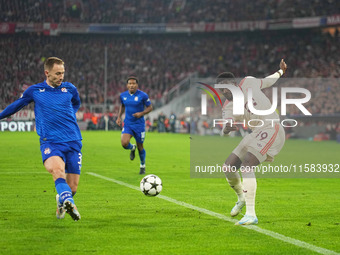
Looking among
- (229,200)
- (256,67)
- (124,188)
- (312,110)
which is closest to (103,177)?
(124,188)

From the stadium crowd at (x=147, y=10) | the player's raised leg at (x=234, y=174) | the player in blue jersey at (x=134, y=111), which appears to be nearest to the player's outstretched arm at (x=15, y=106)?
the player's raised leg at (x=234, y=174)

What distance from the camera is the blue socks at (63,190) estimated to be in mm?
6977

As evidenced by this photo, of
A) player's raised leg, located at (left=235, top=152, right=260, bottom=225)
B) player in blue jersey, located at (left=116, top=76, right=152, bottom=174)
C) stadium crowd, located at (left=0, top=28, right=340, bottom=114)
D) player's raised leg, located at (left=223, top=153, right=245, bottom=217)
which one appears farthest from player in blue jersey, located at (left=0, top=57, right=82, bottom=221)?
stadium crowd, located at (left=0, top=28, right=340, bottom=114)

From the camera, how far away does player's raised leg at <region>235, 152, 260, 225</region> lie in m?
7.73

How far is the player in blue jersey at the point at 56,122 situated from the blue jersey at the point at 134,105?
7.40 meters

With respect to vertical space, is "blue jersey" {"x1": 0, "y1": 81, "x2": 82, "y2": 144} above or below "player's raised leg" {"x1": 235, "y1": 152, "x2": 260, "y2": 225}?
above

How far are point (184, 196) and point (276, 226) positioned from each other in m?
3.35

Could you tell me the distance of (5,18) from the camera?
53844 millimetres

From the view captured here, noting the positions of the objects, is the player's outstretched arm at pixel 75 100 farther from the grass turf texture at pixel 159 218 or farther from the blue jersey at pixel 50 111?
the grass turf texture at pixel 159 218

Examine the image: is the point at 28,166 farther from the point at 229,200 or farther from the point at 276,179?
the point at 229,200

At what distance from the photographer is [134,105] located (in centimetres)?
1538

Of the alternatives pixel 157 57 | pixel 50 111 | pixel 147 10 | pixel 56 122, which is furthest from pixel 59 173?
pixel 147 10

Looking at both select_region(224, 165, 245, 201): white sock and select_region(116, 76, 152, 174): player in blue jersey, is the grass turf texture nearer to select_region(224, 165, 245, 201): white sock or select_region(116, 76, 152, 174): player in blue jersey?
select_region(224, 165, 245, 201): white sock

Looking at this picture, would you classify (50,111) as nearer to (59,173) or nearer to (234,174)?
(59,173)
